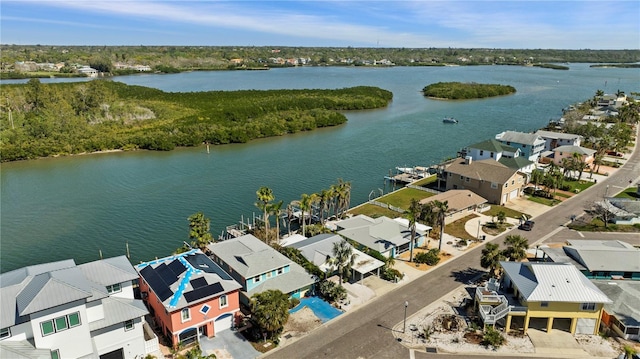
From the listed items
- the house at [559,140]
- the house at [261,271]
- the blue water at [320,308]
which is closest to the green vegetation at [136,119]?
the house at [559,140]

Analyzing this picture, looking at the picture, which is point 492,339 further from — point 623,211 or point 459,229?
point 623,211

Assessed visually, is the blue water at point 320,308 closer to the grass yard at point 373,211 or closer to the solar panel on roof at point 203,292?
the solar panel on roof at point 203,292

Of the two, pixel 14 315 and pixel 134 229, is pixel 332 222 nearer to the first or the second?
pixel 134 229

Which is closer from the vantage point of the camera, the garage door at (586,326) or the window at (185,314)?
the window at (185,314)

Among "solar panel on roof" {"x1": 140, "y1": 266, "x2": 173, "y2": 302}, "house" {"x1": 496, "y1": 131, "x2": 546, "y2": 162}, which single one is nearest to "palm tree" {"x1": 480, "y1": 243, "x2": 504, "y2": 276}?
"solar panel on roof" {"x1": 140, "y1": 266, "x2": 173, "y2": 302}

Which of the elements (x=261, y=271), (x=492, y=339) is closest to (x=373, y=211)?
(x=261, y=271)

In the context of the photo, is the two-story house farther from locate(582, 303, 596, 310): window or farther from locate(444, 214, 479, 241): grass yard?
locate(582, 303, 596, 310): window
